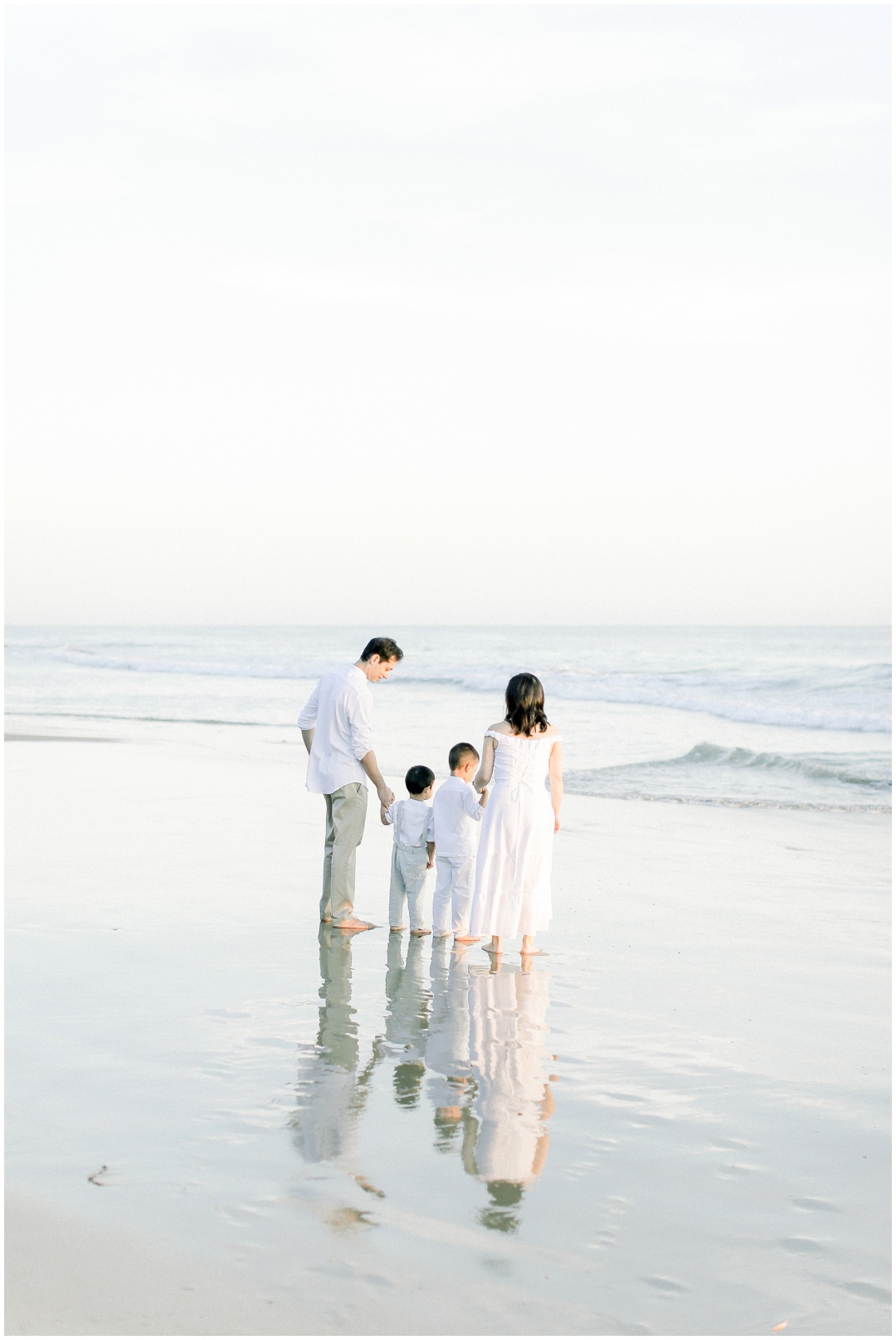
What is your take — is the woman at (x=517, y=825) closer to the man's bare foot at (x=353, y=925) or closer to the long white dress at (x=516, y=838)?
the long white dress at (x=516, y=838)

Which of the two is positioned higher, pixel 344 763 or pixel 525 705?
pixel 525 705

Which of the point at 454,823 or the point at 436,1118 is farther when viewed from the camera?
the point at 454,823

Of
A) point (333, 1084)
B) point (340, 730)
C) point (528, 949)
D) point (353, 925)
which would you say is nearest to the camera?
point (333, 1084)

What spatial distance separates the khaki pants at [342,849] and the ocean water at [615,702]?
21.8ft

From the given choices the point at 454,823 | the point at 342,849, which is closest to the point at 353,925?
the point at 342,849

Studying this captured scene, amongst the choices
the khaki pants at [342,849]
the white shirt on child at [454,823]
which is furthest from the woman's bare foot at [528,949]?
the khaki pants at [342,849]

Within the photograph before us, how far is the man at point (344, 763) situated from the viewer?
693 centimetres

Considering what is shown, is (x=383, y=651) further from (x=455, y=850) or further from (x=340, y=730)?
(x=455, y=850)

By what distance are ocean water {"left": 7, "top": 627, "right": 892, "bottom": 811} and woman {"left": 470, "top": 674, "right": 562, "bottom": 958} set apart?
6798mm

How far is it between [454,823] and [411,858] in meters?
0.34

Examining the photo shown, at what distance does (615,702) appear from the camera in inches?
1260

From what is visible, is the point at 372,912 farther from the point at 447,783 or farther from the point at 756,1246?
the point at 756,1246

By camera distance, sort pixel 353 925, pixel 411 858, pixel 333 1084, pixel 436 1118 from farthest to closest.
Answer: pixel 411 858, pixel 353 925, pixel 333 1084, pixel 436 1118

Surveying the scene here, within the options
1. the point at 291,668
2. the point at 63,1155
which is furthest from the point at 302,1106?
the point at 291,668
